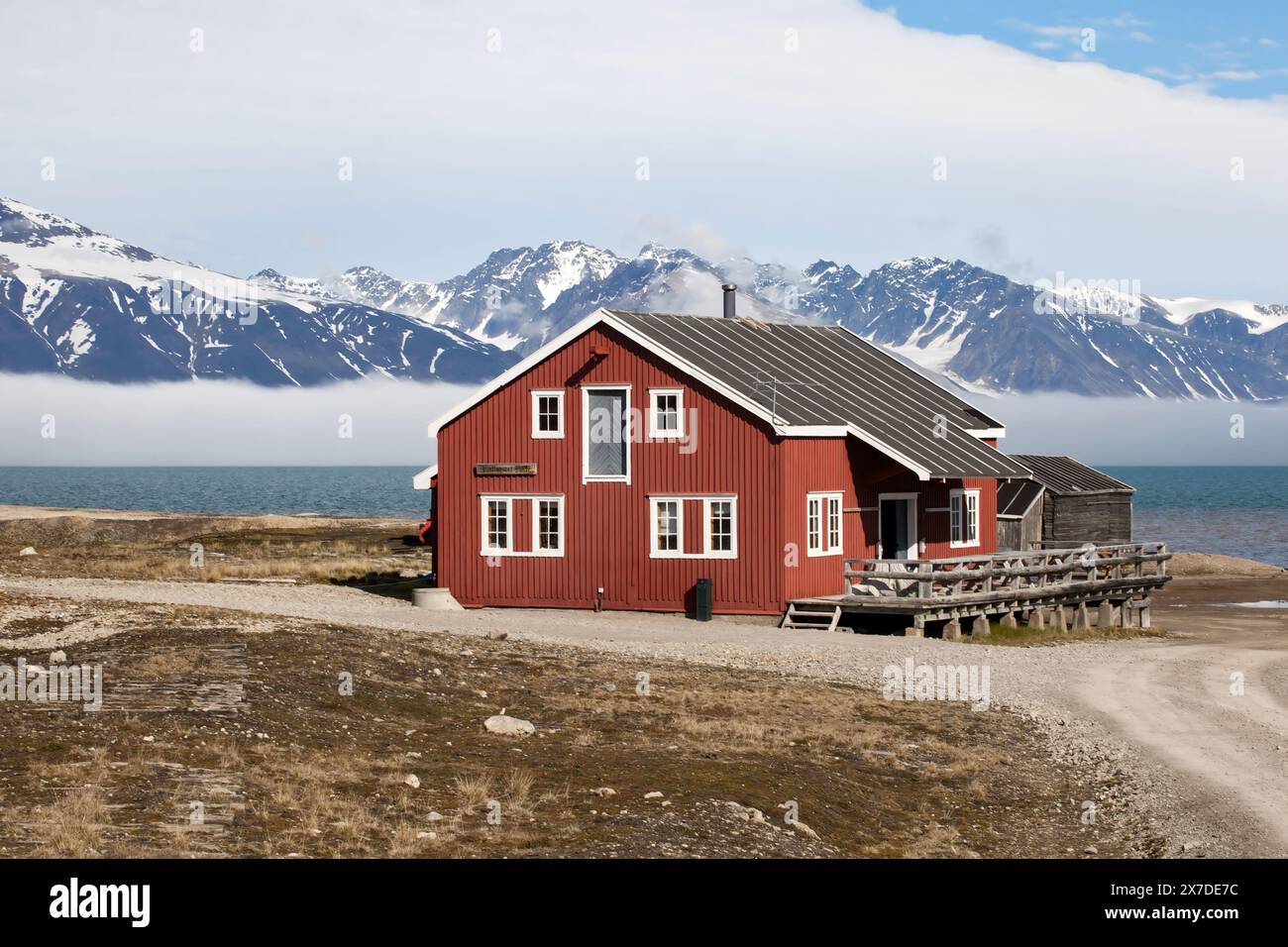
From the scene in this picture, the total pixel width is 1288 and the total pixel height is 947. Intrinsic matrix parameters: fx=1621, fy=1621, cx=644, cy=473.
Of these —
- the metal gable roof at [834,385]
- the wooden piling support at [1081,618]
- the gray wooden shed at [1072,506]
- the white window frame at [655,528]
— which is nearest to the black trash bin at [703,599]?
the white window frame at [655,528]

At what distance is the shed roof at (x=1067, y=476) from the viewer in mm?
57375

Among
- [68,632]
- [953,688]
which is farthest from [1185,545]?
[68,632]

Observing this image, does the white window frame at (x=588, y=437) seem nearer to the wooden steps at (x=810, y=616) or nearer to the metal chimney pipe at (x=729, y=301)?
the wooden steps at (x=810, y=616)

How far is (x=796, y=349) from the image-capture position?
46.2 m

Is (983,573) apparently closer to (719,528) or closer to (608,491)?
(719,528)

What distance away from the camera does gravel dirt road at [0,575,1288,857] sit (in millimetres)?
20641

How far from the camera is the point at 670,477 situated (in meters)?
39.3

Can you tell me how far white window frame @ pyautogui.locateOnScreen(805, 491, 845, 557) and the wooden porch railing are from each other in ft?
2.07

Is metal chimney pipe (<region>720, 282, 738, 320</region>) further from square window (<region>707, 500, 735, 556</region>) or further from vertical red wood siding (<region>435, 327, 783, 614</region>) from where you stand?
square window (<region>707, 500, 735, 556</region>)

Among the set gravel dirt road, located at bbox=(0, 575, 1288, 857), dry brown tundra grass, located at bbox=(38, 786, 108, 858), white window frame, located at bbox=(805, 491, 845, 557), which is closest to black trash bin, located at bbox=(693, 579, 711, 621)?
gravel dirt road, located at bbox=(0, 575, 1288, 857)

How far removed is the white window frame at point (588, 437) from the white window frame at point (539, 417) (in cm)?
61

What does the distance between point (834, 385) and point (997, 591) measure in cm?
765
